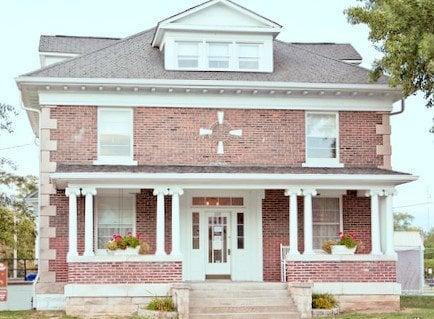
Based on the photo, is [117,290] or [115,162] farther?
[115,162]

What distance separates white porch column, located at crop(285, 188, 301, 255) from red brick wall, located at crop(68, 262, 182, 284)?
3232mm

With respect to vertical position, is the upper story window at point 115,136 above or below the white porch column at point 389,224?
above

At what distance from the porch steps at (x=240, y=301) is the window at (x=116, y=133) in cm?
448

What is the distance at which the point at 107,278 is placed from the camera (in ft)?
74.1

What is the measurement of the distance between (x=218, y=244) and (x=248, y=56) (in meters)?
5.88

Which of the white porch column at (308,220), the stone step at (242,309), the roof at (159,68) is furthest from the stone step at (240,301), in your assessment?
the roof at (159,68)

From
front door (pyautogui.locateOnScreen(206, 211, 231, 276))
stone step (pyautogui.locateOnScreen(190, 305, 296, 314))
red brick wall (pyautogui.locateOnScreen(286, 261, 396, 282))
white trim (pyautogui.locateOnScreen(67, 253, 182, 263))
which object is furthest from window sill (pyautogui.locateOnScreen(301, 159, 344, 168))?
white trim (pyautogui.locateOnScreen(67, 253, 182, 263))

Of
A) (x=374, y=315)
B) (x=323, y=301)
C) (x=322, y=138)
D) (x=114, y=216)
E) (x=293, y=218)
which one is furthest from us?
(x=322, y=138)

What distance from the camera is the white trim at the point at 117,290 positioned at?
22.3 m

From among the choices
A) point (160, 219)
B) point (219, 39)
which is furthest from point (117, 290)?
point (219, 39)

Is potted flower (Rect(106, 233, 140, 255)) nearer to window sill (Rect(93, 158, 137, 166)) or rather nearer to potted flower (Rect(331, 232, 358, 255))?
window sill (Rect(93, 158, 137, 166))

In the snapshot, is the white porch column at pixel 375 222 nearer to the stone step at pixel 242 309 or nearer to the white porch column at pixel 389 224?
the white porch column at pixel 389 224

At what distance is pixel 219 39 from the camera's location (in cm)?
2603

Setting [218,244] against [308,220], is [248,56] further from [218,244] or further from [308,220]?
[218,244]
